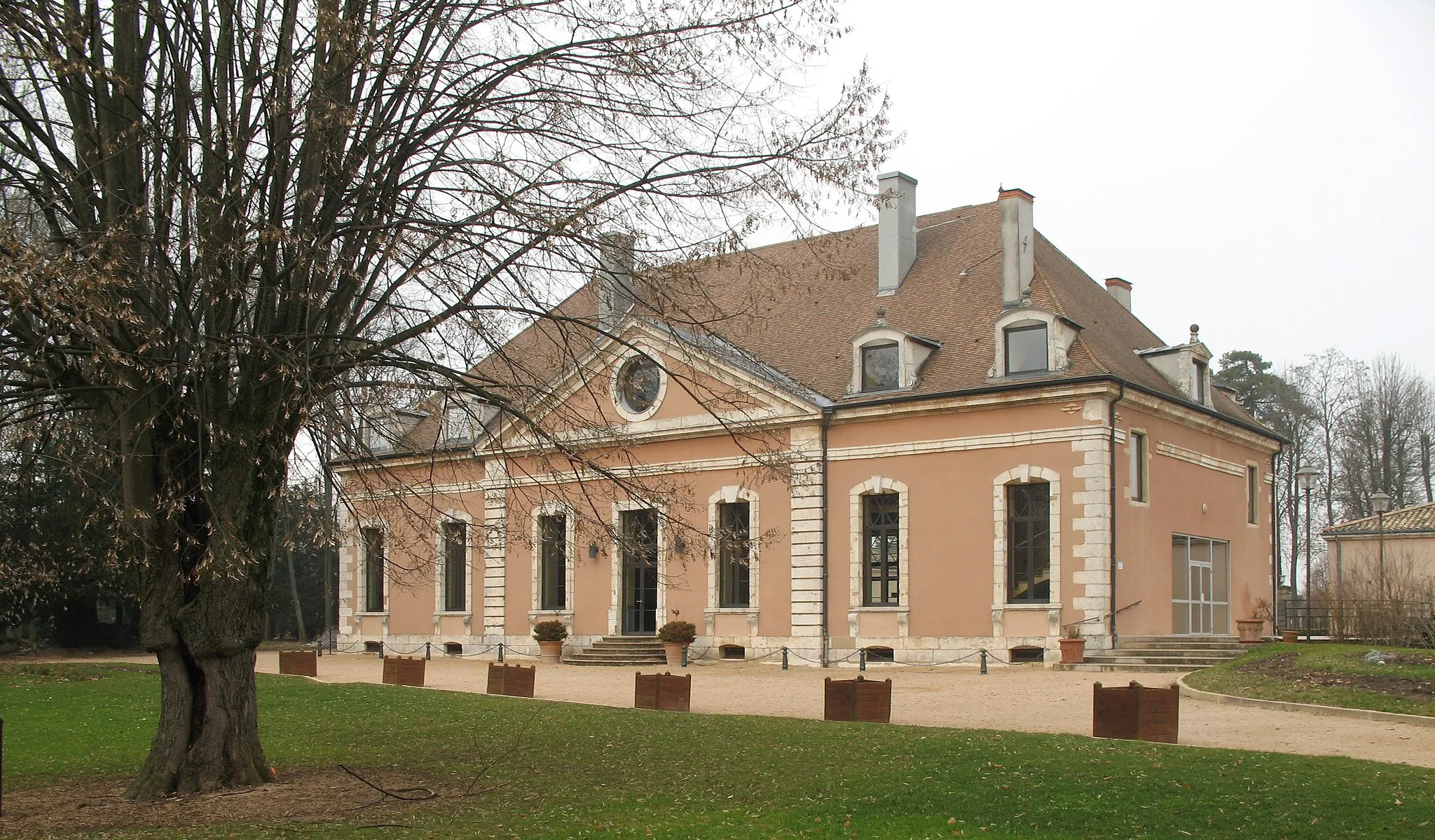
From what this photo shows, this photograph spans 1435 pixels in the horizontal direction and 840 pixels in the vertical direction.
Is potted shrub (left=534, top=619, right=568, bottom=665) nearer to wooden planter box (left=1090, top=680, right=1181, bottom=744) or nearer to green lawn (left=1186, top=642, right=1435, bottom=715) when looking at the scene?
green lawn (left=1186, top=642, right=1435, bottom=715)

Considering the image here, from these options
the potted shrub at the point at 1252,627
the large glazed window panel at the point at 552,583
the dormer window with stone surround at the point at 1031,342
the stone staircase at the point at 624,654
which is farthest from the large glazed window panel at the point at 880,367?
the large glazed window panel at the point at 552,583

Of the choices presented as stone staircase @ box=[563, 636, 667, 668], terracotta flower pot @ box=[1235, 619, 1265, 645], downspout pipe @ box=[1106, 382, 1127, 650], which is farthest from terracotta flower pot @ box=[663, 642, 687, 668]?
terracotta flower pot @ box=[1235, 619, 1265, 645]

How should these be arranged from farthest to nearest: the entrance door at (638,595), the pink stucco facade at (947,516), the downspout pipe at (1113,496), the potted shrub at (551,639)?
the entrance door at (638,595) < the potted shrub at (551,639) < the pink stucco facade at (947,516) < the downspout pipe at (1113,496)

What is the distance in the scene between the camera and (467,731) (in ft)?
49.2

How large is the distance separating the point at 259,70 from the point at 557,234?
9.12ft

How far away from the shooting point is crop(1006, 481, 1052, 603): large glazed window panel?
24.6 meters

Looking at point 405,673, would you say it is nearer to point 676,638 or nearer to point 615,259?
point 676,638

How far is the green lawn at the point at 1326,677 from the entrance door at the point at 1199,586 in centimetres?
448

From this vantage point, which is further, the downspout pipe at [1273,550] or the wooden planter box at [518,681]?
the downspout pipe at [1273,550]

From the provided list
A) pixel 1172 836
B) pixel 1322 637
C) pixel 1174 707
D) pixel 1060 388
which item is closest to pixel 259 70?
pixel 1172 836

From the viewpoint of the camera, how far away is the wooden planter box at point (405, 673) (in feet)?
73.7

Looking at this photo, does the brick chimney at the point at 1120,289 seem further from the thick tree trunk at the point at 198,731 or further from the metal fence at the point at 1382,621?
the thick tree trunk at the point at 198,731

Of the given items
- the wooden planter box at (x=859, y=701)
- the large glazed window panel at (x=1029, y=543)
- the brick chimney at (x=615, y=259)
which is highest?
the brick chimney at (x=615, y=259)

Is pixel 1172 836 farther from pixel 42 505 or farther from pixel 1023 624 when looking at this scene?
pixel 42 505
